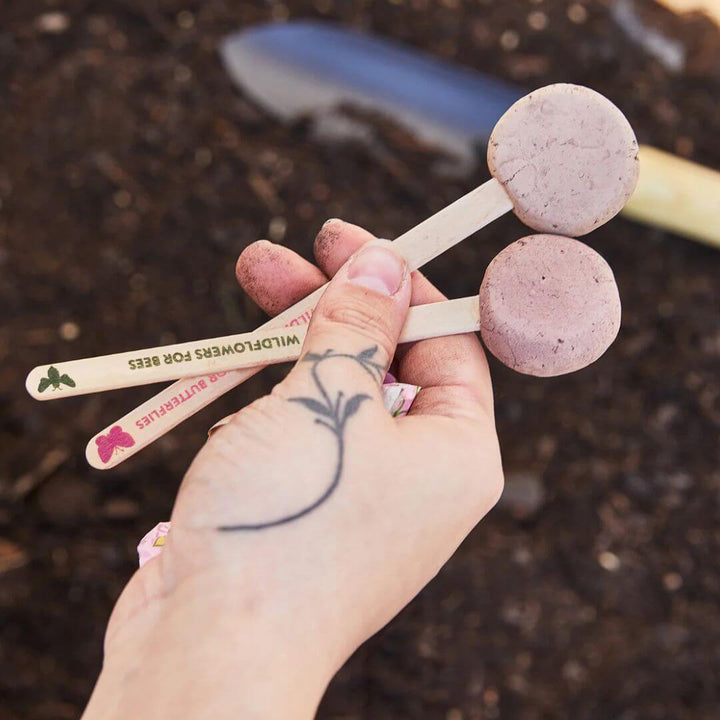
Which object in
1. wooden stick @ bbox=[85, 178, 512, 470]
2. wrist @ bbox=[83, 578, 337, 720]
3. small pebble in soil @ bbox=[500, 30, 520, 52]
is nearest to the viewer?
wrist @ bbox=[83, 578, 337, 720]

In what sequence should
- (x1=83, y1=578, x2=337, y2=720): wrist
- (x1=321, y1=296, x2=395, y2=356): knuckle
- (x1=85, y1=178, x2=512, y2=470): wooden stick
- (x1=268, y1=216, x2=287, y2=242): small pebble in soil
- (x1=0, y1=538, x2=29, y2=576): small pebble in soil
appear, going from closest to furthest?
(x1=83, y1=578, x2=337, y2=720): wrist < (x1=321, y1=296, x2=395, y2=356): knuckle < (x1=85, y1=178, x2=512, y2=470): wooden stick < (x1=0, y1=538, x2=29, y2=576): small pebble in soil < (x1=268, y1=216, x2=287, y2=242): small pebble in soil

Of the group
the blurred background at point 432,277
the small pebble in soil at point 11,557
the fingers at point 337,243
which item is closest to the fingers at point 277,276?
the fingers at point 337,243

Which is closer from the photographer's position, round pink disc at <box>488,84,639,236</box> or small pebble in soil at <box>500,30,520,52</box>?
round pink disc at <box>488,84,639,236</box>

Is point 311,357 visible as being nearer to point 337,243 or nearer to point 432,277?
point 337,243

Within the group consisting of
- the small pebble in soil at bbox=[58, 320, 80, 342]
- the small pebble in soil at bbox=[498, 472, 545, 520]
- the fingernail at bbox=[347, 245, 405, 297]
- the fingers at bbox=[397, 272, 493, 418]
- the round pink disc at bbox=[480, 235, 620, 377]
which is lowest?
the small pebble in soil at bbox=[498, 472, 545, 520]

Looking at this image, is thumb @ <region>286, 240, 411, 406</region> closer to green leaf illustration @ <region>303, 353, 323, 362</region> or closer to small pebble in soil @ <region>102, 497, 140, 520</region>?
green leaf illustration @ <region>303, 353, 323, 362</region>

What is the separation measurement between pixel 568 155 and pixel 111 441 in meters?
0.59

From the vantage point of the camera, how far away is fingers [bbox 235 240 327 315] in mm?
864

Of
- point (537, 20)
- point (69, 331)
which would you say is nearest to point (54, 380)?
point (69, 331)

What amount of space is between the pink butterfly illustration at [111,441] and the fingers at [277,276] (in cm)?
23

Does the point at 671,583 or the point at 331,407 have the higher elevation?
the point at 331,407

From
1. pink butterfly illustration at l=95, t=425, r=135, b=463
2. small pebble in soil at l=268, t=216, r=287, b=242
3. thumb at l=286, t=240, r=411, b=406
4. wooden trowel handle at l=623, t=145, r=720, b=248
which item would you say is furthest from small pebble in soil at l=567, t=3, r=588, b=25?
pink butterfly illustration at l=95, t=425, r=135, b=463

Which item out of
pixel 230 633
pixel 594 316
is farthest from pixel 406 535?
pixel 594 316

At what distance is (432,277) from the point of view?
49.3 inches
